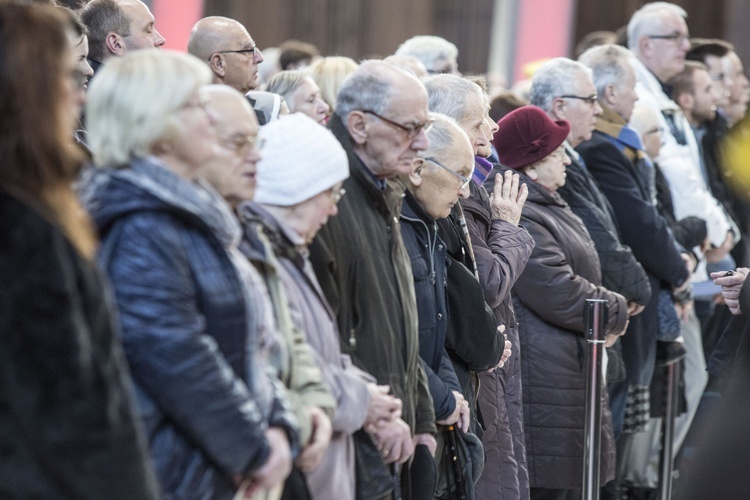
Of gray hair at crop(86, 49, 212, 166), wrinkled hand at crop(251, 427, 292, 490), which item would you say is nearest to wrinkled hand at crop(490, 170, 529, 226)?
wrinkled hand at crop(251, 427, 292, 490)

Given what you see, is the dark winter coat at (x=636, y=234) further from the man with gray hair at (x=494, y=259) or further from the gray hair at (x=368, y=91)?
the gray hair at (x=368, y=91)

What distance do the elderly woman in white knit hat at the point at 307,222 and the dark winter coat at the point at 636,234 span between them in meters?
2.87

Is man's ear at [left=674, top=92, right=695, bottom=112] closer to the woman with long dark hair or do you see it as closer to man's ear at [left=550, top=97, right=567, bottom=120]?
man's ear at [left=550, top=97, right=567, bottom=120]

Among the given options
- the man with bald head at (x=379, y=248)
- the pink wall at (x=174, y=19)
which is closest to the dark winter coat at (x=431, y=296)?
the man with bald head at (x=379, y=248)

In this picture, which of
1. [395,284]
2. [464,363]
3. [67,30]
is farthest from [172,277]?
[464,363]

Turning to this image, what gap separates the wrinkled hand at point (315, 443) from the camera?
2719 millimetres

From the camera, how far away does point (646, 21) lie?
283 inches

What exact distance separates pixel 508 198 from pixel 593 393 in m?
0.77

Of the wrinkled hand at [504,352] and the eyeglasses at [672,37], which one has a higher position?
the eyeglasses at [672,37]

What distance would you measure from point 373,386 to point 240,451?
80 centimetres

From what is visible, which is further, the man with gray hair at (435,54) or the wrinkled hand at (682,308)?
the man with gray hair at (435,54)

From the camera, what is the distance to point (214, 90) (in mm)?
2723

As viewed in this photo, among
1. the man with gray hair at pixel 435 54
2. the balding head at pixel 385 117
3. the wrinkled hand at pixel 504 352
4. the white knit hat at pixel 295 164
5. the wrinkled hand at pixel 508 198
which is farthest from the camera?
the man with gray hair at pixel 435 54

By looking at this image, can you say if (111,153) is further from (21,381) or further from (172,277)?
(21,381)
